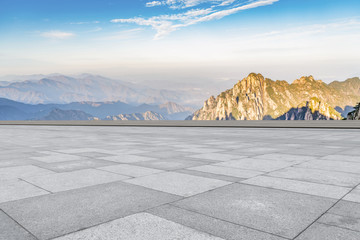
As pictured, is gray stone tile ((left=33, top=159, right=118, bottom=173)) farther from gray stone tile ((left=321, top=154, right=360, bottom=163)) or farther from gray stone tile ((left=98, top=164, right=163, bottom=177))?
gray stone tile ((left=321, top=154, right=360, bottom=163))

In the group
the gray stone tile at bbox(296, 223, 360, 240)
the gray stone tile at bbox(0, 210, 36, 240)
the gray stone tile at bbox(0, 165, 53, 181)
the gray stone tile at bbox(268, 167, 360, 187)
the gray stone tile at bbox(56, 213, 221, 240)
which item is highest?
the gray stone tile at bbox(0, 210, 36, 240)

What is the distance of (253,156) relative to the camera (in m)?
11.2

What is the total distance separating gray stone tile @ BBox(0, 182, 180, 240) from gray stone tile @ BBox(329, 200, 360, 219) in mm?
2700

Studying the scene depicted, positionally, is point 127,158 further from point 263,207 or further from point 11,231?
point 11,231

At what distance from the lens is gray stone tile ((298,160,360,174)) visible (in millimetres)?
8531

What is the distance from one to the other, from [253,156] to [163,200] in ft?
21.2

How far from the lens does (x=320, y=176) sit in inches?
299

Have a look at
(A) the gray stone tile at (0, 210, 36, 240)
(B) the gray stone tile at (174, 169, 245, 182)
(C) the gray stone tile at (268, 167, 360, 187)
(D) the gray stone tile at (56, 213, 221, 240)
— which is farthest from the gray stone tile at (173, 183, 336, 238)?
(A) the gray stone tile at (0, 210, 36, 240)

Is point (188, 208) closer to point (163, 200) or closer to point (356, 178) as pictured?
point (163, 200)

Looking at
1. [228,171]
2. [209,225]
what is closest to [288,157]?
[228,171]

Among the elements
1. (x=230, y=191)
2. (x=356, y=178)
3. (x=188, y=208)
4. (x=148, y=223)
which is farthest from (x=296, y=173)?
A: (x=148, y=223)

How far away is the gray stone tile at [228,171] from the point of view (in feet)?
25.5

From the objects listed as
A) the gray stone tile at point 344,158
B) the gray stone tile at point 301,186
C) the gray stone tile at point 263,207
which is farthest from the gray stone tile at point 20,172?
the gray stone tile at point 344,158

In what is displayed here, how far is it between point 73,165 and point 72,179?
214 cm
